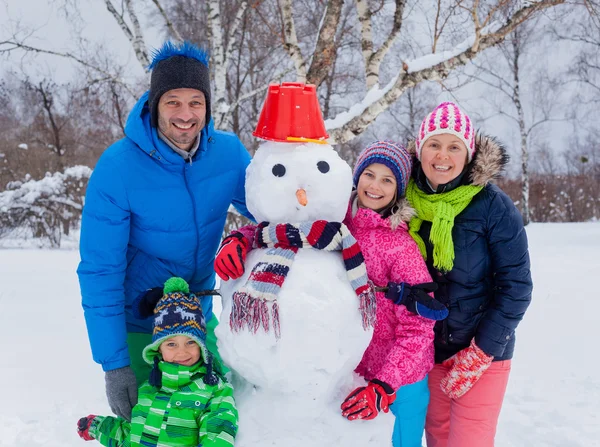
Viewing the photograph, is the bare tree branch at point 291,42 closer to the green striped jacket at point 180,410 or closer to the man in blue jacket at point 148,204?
the man in blue jacket at point 148,204

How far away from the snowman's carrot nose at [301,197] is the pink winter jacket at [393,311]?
309mm

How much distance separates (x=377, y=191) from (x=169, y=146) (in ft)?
2.77

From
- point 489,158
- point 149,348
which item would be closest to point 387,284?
point 489,158

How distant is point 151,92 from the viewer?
1974 millimetres

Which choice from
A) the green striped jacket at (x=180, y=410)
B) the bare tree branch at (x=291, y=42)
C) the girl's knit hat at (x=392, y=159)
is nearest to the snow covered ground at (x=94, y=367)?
the green striped jacket at (x=180, y=410)

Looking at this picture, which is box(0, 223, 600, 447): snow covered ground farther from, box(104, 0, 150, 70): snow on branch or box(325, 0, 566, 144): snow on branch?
box(104, 0, 150, 70): snow on branch

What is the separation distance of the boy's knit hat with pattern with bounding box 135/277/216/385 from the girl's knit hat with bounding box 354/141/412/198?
0.87 meters

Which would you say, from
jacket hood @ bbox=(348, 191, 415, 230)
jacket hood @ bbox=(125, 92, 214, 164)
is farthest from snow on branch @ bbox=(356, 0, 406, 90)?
jacket hood @ bbox=(125, 92, 214, 164)

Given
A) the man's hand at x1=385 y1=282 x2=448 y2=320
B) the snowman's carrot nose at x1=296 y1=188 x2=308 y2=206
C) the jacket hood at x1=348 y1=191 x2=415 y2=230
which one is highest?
the snowman's carrot nose at x1=296 y1=188 x2=308 y2=206

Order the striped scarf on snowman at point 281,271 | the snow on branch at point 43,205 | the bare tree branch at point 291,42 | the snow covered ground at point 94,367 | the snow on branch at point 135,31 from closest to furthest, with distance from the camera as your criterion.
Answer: the striped scarf on snowman at point 281,271 → the snow covered ground at point 94,367 → the bare tree branch at point 291,42 → the snow on branch at point 135,31 → the snow on branch at point 43,205

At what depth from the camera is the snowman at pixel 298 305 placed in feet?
5.33

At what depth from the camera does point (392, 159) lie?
1.95 m

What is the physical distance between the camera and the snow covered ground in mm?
3422

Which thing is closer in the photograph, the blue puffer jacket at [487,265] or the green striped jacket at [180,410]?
the green striped jacket at [180,410]
